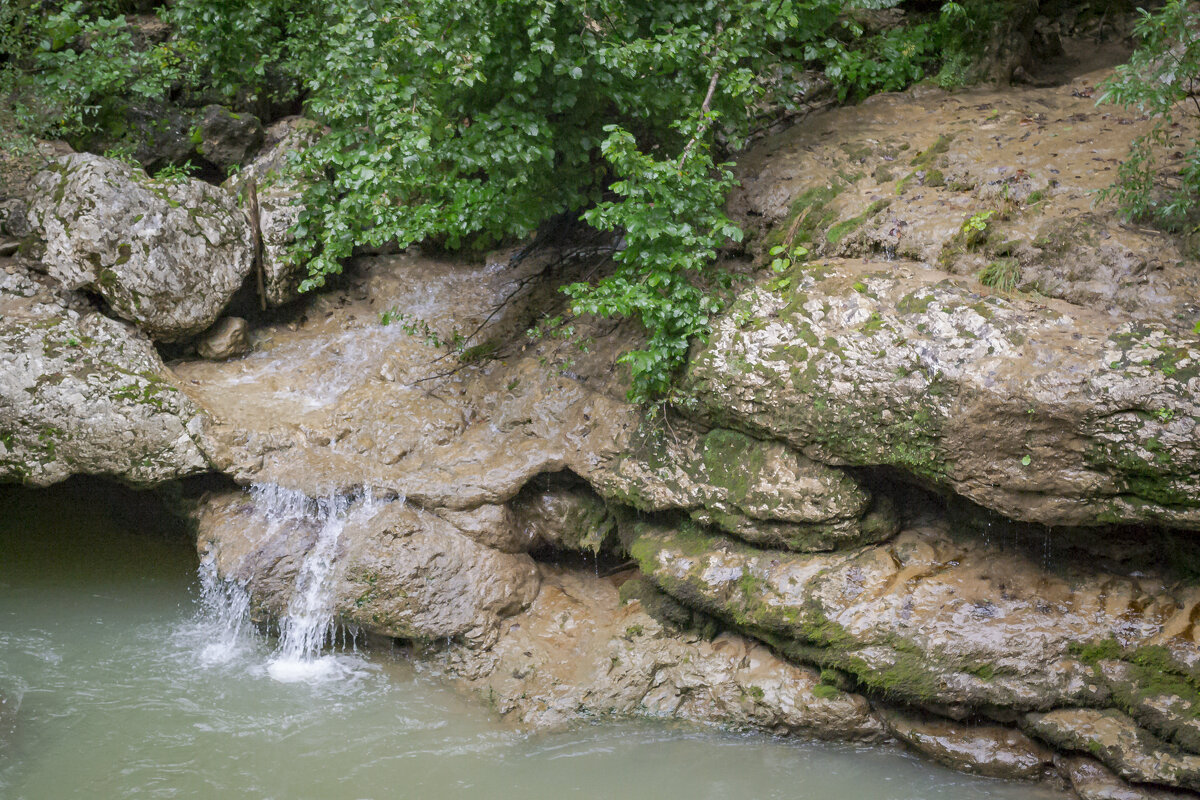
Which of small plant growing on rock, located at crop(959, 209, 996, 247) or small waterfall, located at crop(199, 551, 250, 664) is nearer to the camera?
small plant growing on rock, located at crop(959, 209, 996, 247)

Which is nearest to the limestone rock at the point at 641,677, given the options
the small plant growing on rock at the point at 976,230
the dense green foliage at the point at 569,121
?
the dense green foliage at the point at 569,121

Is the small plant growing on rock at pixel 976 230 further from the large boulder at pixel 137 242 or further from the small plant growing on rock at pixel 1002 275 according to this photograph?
the large boulder at pixel 137 242

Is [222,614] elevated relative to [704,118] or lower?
lower

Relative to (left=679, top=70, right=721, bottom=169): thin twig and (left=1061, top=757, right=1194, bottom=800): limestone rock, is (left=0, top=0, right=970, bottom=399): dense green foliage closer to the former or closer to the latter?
(left=679, top=70, right=721, bottom=169): thin twig

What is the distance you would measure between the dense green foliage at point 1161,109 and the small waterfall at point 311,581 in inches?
231

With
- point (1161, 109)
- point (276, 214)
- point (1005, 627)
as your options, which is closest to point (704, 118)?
point (1161, 109)

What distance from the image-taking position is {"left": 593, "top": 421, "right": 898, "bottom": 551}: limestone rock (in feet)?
18.6

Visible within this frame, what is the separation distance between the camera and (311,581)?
6.45 metres

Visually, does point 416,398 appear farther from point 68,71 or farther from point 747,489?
point 68,71

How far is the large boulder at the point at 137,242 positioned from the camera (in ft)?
23.1

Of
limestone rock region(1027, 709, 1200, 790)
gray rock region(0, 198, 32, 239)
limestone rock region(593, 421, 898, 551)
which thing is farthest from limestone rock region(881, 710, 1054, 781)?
gray rock region(0, 198, 32, 239)

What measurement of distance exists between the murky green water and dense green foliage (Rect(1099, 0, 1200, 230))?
3.75m

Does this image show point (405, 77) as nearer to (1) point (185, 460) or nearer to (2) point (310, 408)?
(2) point (310, 408)

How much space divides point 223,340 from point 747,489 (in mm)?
5016
